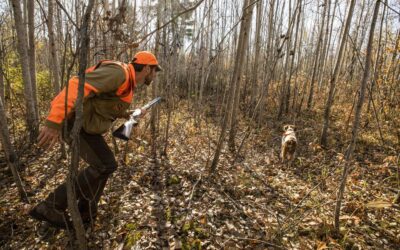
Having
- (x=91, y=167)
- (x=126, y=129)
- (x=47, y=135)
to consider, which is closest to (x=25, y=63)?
(x=126, y=129)

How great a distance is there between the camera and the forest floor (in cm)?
247

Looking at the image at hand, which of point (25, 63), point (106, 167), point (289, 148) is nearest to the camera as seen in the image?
point (106, 167)

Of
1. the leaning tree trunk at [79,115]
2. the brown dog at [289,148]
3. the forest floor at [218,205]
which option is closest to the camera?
the leaning tree trunk at [79,115]

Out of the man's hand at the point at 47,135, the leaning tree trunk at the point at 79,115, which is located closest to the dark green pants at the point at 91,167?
the man's hand at the point at 47,135

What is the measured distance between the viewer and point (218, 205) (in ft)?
10.4

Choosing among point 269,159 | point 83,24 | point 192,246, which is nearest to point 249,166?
point 269,159

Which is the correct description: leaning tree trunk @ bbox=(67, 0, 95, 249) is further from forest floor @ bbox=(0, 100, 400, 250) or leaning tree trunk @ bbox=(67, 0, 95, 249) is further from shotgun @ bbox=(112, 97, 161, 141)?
shotgun @ bbox=(112, 97, 161, 141)

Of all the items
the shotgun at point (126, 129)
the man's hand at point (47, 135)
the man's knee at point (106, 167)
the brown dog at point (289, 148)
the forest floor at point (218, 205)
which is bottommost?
the forest floor at point (218, 205)

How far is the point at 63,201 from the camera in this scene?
233cm

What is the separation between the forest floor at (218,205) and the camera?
2.47m

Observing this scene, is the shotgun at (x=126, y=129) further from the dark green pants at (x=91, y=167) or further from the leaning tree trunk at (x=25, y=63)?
the leaning tree trunk at (x=25, y=63)

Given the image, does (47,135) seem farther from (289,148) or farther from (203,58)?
(203,58)

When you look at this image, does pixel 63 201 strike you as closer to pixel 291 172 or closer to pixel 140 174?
pixel 140 174

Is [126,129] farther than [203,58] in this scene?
No
